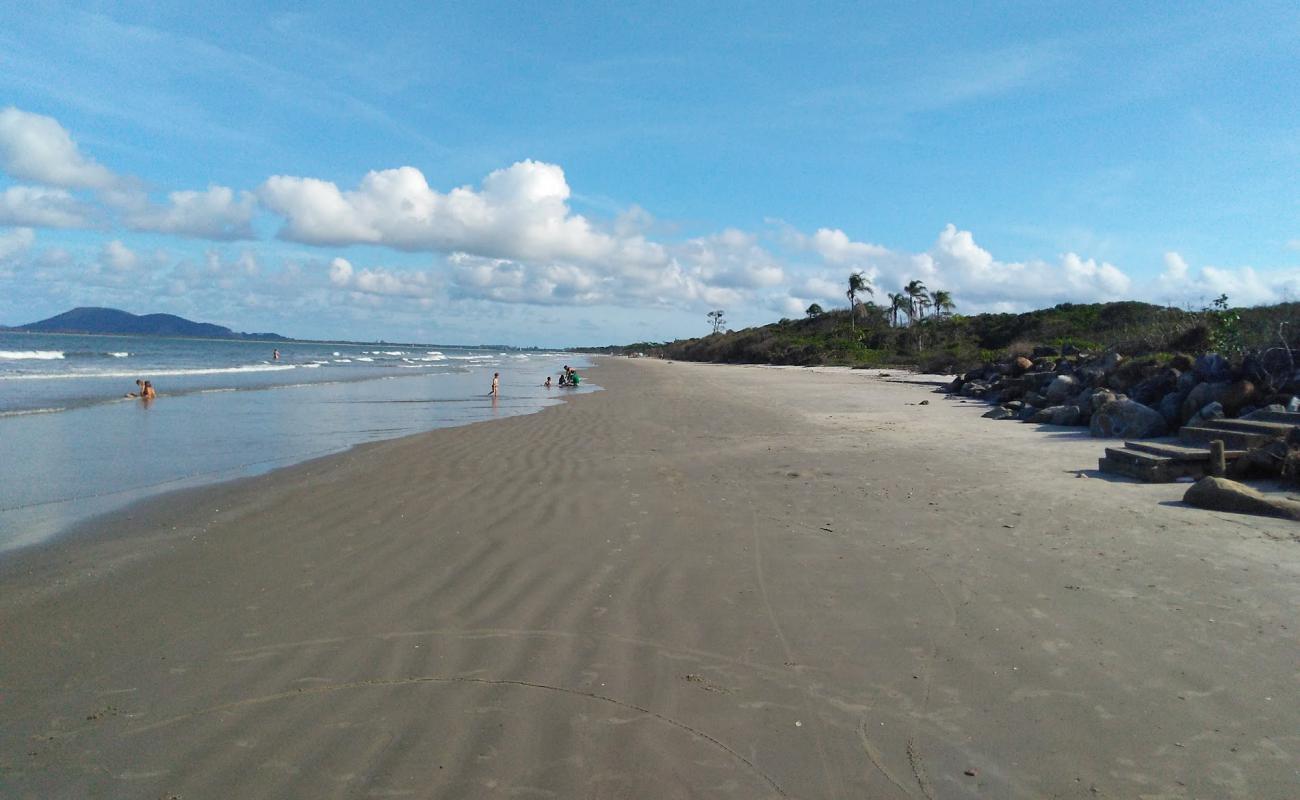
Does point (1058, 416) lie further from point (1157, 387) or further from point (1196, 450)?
point (1196, 450)

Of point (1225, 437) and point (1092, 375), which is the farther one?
point (1092, 375)

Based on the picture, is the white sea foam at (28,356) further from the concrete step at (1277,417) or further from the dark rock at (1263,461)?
the concrete step at (1277,417)

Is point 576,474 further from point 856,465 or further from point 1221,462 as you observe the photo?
point 1221,462

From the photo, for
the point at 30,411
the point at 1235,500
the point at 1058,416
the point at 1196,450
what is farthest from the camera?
the point at 30,411

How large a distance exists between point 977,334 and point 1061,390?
48.2 meters

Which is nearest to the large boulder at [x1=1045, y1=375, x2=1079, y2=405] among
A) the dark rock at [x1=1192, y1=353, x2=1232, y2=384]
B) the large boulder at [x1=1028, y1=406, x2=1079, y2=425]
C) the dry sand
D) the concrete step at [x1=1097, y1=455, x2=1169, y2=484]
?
the large boulder at [x1=1028, y1=406, x2=1079, y2=425]

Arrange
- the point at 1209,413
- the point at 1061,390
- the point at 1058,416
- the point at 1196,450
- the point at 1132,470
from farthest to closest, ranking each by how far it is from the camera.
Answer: the point at 1061,390, the point at 1058,416, the point at 1209,413, the point at 1196,450, the point at 1132,470

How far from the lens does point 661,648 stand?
171 inches

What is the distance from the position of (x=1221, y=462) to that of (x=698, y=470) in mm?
6567

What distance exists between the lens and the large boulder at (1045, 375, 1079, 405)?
16906 mm

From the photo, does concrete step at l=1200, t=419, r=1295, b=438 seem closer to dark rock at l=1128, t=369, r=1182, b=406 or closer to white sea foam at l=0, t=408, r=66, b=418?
dark rock at l=1128, t=369, r=1182, b=406

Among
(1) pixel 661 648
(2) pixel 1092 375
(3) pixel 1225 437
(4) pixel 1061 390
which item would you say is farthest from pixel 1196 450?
(2) pixel 1092 375

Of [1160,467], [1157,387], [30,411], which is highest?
[1157,387]

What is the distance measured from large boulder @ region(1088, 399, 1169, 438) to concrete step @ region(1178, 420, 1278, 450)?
90cm
